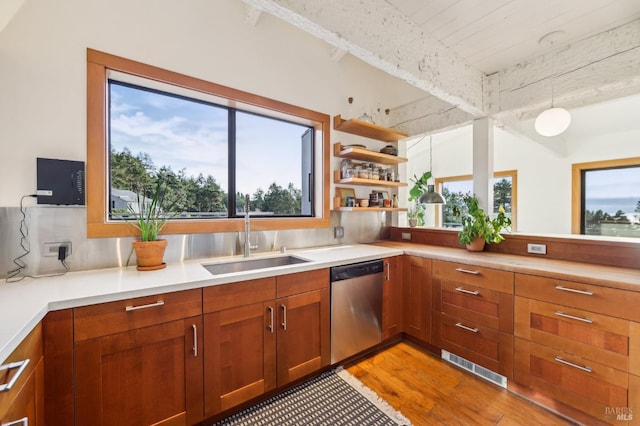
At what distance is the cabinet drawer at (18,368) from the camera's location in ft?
2.57

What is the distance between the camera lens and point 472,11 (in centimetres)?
177

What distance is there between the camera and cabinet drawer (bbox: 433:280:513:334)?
1851 mm

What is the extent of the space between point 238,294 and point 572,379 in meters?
2.02

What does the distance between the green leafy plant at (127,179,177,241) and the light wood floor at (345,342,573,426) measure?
179 cm

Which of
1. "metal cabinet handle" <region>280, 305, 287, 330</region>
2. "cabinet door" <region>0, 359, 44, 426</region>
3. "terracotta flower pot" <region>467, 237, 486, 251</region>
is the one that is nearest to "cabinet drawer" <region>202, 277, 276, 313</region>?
"metal cabinet handle" <region>280, 305, 287, 330</region>

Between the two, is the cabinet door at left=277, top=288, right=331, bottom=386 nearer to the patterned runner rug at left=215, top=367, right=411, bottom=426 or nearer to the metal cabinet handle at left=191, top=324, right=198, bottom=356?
the patterned runner rug at left=215, top=367, right=411, bottom=426

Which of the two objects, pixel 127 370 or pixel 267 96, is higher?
pixel 267 96

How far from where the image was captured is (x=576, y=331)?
5.12ft

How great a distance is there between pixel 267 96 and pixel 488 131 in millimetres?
2104

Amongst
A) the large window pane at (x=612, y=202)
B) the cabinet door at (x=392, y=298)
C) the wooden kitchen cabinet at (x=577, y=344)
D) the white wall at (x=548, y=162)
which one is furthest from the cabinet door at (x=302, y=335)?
the large window pane at (x=612, y=202)

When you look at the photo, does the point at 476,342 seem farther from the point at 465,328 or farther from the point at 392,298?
the point at 392,298

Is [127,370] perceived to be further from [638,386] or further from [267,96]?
[638,386]

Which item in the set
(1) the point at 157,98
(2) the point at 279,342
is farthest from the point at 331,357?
(1) the point at 157,98

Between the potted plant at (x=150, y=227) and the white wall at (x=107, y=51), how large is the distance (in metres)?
0.46
